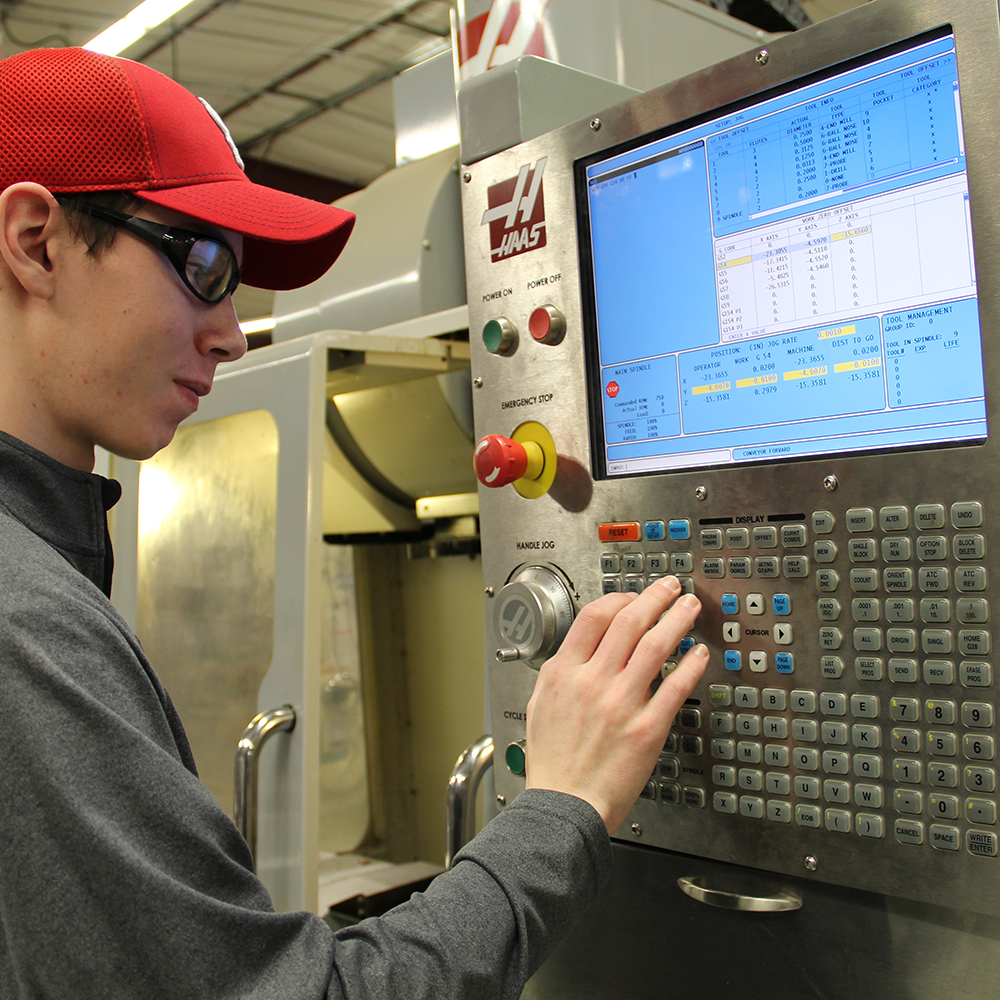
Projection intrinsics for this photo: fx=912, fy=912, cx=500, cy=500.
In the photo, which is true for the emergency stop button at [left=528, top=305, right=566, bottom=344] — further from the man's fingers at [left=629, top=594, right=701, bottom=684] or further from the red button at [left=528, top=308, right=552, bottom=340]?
the man's fingers at [left=629, top=594, right=701, bottom=684]

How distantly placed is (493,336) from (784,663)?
39 centimetres

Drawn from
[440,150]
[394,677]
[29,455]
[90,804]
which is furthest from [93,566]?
[394,677]

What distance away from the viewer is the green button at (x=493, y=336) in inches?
33.5

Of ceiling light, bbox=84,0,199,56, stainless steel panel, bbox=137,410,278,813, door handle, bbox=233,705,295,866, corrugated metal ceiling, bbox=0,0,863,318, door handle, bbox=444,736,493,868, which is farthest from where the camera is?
corrugated metal ceiling, bbox=0,0,863,318

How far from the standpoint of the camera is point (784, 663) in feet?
2.24

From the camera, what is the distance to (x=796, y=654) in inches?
26.8

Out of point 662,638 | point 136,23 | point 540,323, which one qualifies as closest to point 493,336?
point 540,323

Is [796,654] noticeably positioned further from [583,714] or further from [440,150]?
[440,150]

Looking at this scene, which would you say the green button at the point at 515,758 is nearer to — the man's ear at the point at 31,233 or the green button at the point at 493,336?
the green button at the point at 493,336

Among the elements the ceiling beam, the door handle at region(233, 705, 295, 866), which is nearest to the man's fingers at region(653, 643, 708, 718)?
the door handle at region(233, 705, 295, 866)

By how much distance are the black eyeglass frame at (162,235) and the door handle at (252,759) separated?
66 centimetres

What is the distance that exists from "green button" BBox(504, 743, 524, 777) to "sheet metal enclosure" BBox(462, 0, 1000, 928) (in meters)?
0.01

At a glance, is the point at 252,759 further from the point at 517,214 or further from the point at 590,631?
the point at 517,214

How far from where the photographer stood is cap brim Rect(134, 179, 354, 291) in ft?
2.13
